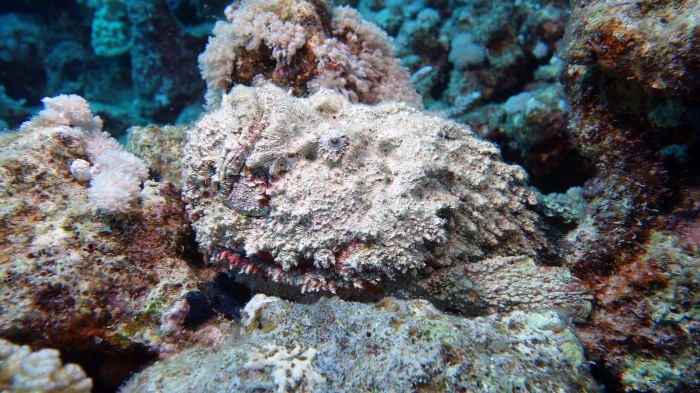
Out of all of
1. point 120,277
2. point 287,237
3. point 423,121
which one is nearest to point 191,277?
point 120,277

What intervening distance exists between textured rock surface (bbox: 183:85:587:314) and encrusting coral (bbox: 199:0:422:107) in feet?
3.01

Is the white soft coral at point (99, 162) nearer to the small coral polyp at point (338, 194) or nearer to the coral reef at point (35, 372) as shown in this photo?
the small coral polyp at point (338, 194)

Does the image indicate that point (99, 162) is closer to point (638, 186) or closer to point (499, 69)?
point (638, 186)

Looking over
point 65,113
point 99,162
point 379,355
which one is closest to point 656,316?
point 379,355

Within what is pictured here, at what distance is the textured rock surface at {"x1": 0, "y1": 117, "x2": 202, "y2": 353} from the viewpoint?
80.4 inches

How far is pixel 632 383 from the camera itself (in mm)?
2184

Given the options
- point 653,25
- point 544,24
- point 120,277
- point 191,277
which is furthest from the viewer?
point 544,24

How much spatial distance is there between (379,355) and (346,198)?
100cm

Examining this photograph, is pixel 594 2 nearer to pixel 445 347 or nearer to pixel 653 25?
pixel 653 25

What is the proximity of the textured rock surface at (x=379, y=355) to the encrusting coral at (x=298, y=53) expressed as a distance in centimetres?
231

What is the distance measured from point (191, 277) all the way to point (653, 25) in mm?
3296

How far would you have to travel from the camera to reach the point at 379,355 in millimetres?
1790

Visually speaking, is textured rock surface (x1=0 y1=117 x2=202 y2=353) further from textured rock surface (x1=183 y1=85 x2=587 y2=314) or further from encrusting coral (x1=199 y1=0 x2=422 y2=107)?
encrusting coral (x1=199 y1=0 x2=422 y2=107)

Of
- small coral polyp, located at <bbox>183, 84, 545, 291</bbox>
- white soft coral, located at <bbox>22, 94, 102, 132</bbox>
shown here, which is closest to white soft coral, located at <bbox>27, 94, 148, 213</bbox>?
white soft coral, located at <bbox>22, 94, 102, 132</bbox>
